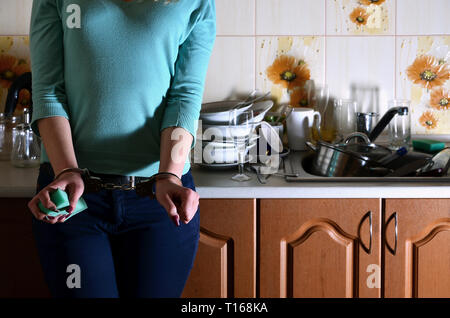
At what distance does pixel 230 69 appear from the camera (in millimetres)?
1815

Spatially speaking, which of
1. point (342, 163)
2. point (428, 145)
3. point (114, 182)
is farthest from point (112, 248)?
point (428, 145)

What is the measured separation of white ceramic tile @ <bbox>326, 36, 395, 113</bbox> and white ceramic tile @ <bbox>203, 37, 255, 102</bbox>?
0.88 feet

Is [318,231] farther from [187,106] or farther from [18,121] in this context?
[18,121]

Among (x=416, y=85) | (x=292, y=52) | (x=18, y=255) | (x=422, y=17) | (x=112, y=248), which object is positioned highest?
(x=422, y=17)

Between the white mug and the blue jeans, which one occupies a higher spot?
the white mug

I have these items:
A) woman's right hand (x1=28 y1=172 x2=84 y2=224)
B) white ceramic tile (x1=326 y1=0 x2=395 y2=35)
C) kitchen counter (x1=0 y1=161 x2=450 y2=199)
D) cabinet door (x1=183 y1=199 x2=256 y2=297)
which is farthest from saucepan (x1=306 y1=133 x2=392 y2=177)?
woman's right hand (x1=28 y1=172 x2=84 y2=224)

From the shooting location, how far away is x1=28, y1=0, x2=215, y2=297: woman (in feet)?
3.35

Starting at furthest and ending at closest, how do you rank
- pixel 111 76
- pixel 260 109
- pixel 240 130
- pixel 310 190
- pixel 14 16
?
pixel 14 16
pixel 260 109
pixel 240 130
pixel 310 190
pixel 111 76

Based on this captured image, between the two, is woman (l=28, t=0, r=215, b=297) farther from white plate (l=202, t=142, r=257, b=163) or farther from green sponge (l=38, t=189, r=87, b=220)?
white plate (l=202, t=142, r=257, b=163)

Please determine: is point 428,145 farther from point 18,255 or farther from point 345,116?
point 18,255

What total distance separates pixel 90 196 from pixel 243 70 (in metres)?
0.93

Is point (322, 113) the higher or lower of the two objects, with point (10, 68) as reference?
lower

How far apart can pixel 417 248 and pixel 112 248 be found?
77cm

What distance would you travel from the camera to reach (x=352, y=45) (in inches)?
70.7
